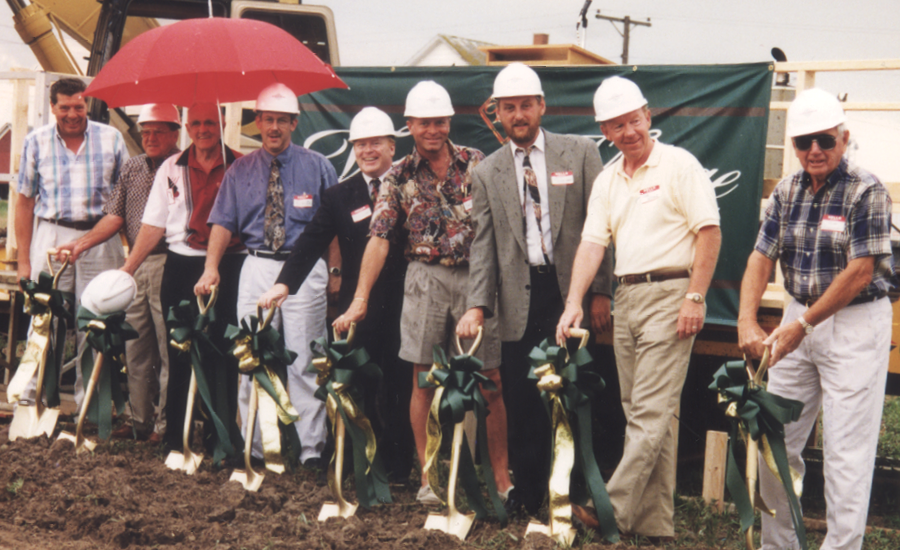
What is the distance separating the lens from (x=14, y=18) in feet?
29.8

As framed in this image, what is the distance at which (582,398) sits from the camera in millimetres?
3508

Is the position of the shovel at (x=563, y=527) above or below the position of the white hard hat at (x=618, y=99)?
below

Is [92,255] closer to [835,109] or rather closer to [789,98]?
[835,109]

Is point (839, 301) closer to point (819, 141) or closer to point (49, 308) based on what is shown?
point (819, 141)

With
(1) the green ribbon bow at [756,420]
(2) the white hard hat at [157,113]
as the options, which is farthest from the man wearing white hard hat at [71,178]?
(1) the green ribbon bow at [756,420]

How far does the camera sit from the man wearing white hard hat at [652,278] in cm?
347

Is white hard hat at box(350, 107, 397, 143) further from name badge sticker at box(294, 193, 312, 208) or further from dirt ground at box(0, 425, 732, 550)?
dirt ground at box(0, 425, 732, 550)

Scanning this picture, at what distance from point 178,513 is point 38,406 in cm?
162

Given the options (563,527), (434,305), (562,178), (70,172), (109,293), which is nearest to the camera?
(563,527)

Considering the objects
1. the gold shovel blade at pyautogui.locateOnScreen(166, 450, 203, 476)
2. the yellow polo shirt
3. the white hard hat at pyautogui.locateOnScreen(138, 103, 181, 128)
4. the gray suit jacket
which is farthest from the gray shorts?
the white hard hat at pyautogui.locateOnScreen(138, 103, 181, 128)

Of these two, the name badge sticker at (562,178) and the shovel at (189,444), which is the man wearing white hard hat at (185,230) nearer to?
the shovel at (189,444)

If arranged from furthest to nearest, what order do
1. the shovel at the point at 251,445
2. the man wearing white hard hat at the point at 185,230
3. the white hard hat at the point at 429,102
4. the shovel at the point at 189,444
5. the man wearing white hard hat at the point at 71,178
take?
the man wearing white hard hat at the point at 71,178 < the man wearing white hard hat at the point at 185,230 < the shovel at the point at 189,444 < the shovel at the point at 251,445 < the white hard hat at the point at 429,102

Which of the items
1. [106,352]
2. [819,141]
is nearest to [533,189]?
[819,141]

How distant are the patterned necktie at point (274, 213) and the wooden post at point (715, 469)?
93.6 inches
